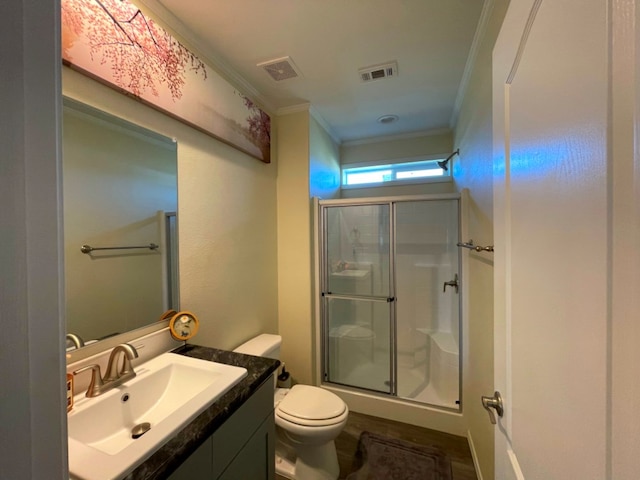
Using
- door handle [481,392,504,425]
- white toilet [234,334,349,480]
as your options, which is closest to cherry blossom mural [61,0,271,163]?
white toilet [234,334,349,480]

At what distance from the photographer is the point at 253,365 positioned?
1163mm

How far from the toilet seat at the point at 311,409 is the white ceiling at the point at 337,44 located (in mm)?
2142

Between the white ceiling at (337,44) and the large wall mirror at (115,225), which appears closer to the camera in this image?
the large wall mirror at (115,225)

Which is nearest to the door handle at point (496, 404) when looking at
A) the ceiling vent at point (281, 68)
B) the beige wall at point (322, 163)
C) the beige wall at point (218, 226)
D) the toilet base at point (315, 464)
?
the toilet base at point (315, 464)

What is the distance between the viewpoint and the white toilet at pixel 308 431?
56.0 inches

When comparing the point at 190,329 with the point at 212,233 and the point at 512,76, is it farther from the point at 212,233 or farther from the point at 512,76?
the point at 512,76

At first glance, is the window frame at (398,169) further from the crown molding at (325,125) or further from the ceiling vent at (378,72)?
the ceiling vent at (378,72)

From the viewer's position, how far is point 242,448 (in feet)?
3.18

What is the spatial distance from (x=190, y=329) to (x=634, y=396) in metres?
1.47

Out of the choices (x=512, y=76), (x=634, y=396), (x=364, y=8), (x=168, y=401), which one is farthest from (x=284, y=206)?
(x=634, y=396)

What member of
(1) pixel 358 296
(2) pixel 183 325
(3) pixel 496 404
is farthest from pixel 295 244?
(3) pixel 496 404

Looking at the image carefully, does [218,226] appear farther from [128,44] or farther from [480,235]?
[480,235]

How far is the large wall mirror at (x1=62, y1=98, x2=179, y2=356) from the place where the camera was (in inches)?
37.9

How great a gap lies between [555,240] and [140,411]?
143 centimetres
